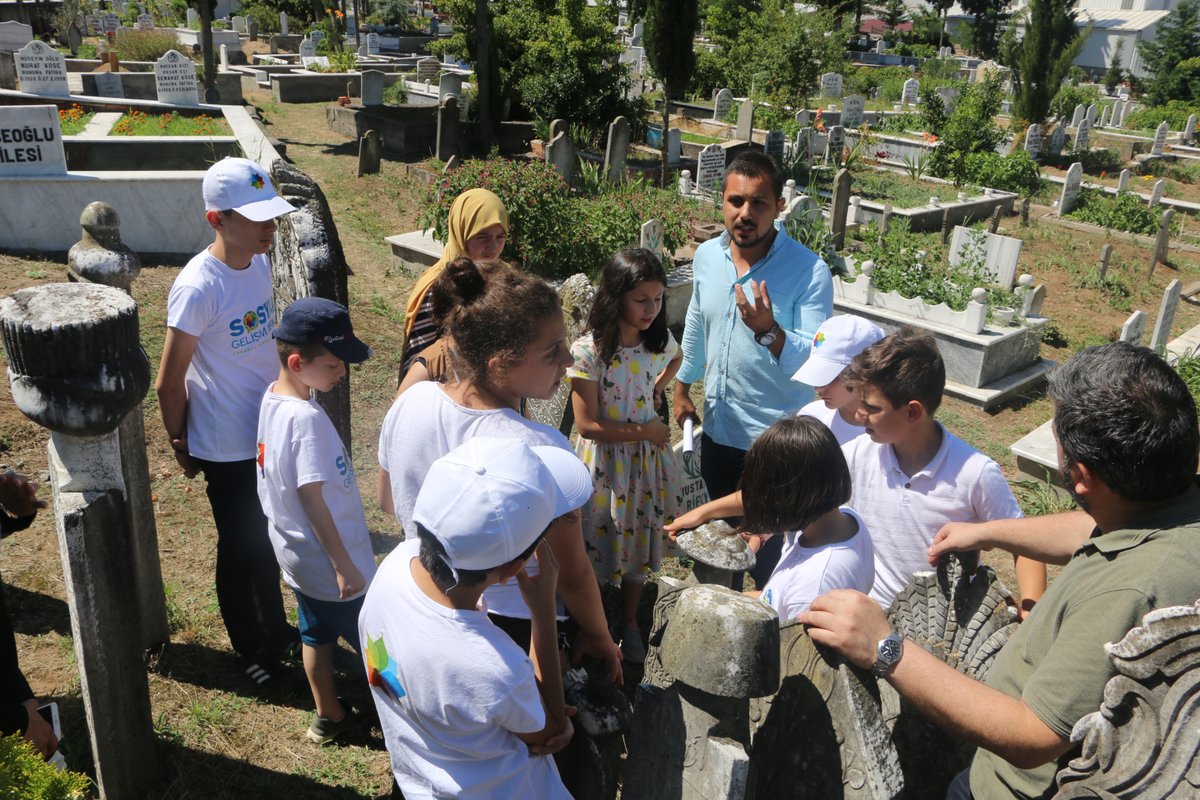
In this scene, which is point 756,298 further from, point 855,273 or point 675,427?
point 855,273

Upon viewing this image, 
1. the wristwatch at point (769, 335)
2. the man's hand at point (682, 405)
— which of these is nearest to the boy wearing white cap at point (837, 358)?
the wristwatch at point (769, 335)

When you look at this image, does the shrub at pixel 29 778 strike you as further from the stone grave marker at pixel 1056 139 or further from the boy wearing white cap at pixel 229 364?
the stone grave marker at pixel 1056 139

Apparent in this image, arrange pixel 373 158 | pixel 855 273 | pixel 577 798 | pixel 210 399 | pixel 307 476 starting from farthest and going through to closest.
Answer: pixel 373 158, pixel 855 273, pixel 210 399, pixel 307 476, pixel 577 798

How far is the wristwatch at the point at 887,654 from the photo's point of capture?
150 centimetres

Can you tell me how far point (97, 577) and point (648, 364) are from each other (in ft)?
6.15

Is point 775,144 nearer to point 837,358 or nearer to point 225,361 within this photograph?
point 837,358

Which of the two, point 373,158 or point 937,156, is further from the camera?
point 937,156

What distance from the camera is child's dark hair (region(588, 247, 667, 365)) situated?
3090 millimetres

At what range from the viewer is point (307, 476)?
2.55 meters

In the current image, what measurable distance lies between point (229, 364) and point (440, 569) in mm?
1694

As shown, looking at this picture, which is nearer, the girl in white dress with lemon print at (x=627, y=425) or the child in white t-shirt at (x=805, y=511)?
the child in white t-shirt at (x=805, y=511)

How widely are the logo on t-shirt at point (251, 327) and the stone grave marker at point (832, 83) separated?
22.5 meters

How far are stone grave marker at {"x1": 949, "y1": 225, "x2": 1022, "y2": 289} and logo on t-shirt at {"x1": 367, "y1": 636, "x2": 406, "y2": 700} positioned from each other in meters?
8.17

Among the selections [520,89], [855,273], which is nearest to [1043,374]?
[855,273]
